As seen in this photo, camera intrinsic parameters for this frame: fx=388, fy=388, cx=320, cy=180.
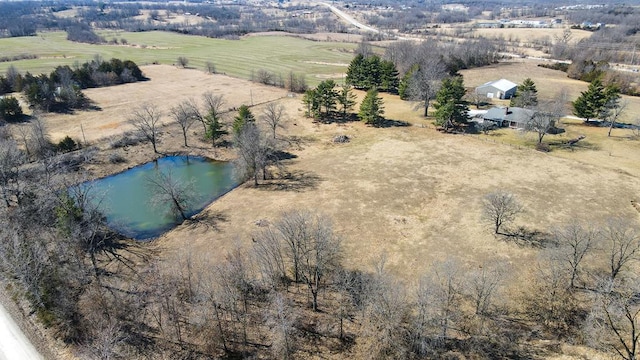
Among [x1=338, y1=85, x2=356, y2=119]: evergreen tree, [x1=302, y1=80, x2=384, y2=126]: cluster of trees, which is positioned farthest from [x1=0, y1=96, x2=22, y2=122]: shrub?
[x1=338, y1=85, x2=356, y2=119]: evergreen tree

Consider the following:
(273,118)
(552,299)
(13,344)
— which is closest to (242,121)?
(273,118)

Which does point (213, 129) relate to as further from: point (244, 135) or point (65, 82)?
point (65, 82)

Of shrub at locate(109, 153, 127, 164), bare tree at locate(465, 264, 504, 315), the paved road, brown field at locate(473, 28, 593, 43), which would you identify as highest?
brown field at locate(473, 28, 593, 43)

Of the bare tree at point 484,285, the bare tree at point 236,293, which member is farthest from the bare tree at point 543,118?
the bare tree at point 236,293

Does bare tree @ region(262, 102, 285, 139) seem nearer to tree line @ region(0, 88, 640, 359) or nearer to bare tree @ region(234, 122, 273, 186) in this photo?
bare tree @ region(234, 122, 273, 186)

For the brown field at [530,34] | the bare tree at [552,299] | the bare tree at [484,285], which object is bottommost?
the bare tree at [552,299]

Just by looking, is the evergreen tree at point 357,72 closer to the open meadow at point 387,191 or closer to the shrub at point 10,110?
the open meadow at point 387,191
